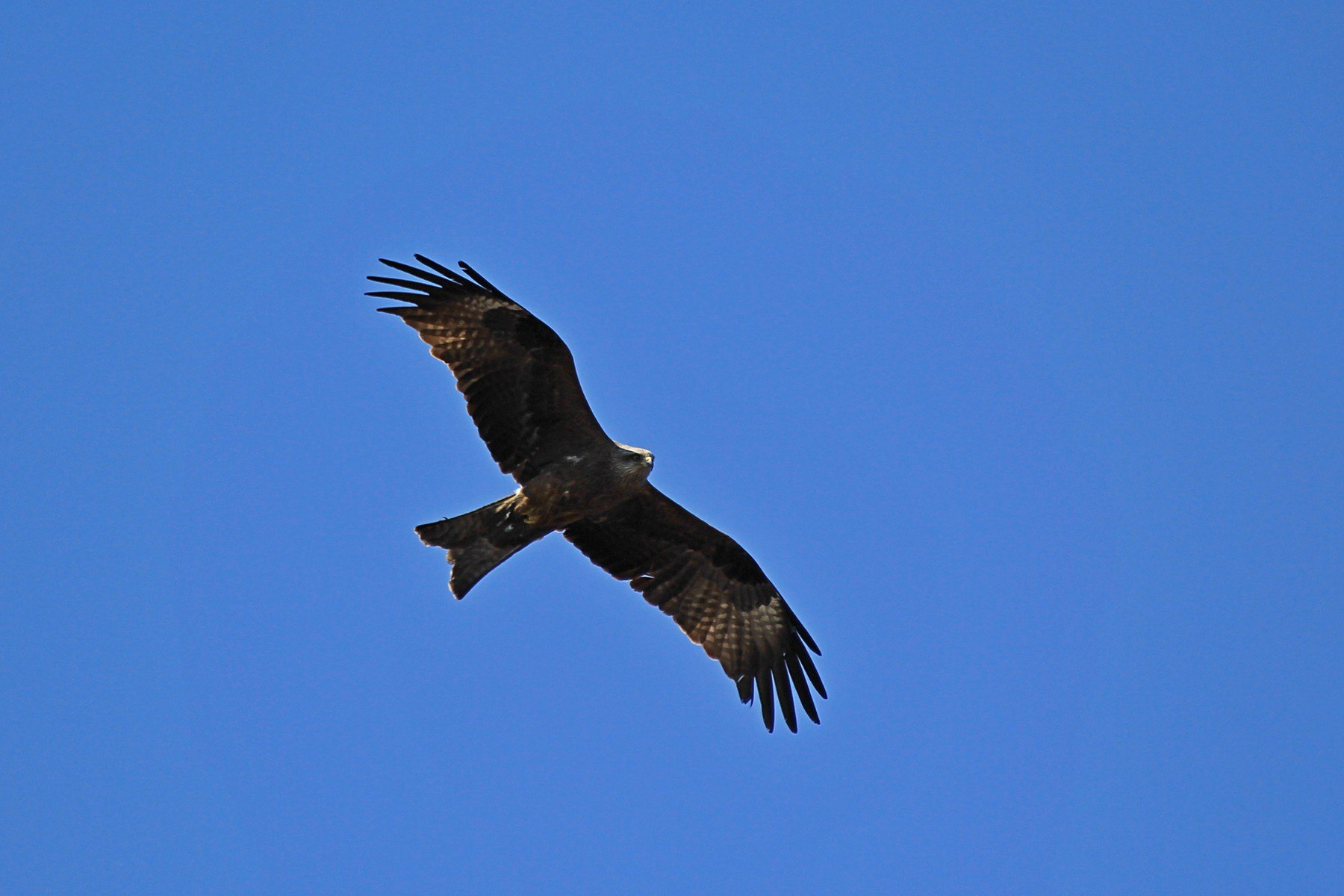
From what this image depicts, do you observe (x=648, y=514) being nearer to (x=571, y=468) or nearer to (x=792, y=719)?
(x=571, y=468)

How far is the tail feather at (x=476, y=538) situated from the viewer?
33.7ft

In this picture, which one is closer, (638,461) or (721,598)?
(638,461)

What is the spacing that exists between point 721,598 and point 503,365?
3.12m

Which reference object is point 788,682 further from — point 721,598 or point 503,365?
point 503,365

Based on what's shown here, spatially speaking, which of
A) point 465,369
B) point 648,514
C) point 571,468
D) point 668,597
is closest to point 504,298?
point 465,369

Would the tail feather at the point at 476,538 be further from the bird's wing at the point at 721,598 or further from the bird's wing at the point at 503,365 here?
the bird's wing at the point at 721,598

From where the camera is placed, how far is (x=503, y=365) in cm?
1036

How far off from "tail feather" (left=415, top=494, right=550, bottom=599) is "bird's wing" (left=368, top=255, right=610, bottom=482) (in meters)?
0.37

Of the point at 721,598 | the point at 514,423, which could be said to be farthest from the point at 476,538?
the point at 721,598

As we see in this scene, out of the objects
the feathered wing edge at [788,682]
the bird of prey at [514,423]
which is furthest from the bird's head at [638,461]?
the feathered wing edge at [788,682]

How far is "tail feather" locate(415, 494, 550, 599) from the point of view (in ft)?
33.7

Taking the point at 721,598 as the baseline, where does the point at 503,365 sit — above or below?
above

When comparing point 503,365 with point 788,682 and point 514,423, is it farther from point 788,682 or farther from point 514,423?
point 788,682

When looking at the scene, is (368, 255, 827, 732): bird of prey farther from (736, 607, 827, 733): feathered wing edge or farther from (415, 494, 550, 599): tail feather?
(736, 607, 827, 733): feathered wing edge
